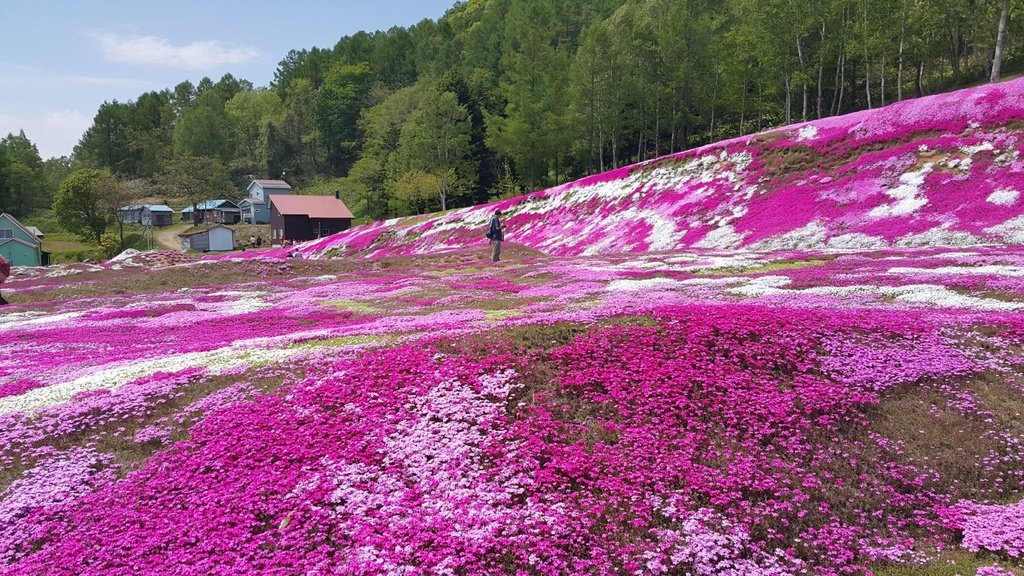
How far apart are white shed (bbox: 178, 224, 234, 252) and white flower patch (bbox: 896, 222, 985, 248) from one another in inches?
4942

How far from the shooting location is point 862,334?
1165cm

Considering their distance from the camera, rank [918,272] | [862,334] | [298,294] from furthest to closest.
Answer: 1. [298,294]
2. [918,272]
3. [862,334]

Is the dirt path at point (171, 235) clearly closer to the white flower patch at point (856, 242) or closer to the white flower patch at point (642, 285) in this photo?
the white flower patch at point (642, 285)

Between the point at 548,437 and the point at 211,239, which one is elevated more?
the point at 211,239

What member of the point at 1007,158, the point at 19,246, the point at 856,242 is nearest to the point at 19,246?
the point at 19,246

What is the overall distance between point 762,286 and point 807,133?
32.4 m

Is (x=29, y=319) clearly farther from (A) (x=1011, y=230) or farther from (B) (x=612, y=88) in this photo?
(B) (x=612, y=88)

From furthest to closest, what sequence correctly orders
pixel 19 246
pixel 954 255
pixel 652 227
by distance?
pixel 19 246 → pixel 652 227 → pixel 954 255

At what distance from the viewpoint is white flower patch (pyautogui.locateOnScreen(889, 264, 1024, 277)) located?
18125mm

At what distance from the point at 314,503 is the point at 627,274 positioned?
2059 cm

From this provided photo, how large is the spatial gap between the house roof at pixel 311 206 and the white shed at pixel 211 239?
16.6 meters

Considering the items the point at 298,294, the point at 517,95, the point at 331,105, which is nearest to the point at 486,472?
the point at 298,294

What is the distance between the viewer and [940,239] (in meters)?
29.2

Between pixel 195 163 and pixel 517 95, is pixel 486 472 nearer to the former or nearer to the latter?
pixel 517 95
